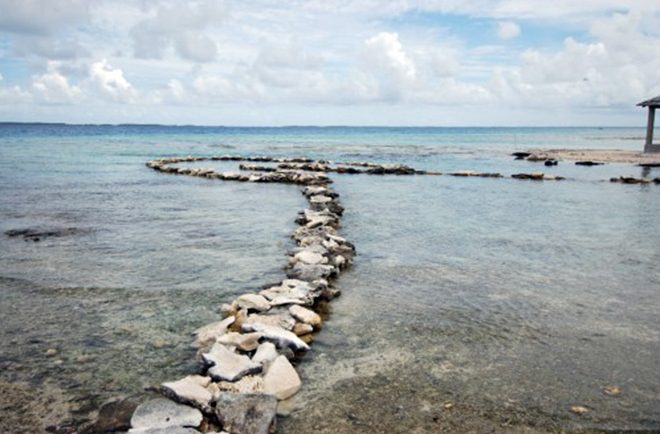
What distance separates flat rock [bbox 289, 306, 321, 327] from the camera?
26.3ft

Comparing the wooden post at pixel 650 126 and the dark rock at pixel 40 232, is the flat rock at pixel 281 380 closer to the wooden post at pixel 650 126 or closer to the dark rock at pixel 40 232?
the dark rock at pixel 40 232

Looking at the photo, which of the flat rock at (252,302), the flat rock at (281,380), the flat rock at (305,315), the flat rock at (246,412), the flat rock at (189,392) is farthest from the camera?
the flat rock at (252,302)

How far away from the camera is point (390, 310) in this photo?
862 centimetres

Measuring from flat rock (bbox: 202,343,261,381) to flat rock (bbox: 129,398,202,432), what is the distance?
2.45 feet

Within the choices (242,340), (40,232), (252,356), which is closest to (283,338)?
(252,356)

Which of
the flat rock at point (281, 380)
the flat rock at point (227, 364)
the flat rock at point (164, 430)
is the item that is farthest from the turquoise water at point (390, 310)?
the flat rock at point (164, 430)

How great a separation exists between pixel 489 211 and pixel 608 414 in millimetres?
13753

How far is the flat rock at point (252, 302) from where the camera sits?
8.45 meters

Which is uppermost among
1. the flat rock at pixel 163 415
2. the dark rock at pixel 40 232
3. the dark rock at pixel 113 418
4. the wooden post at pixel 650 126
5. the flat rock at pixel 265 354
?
the wooden post at pixel 650 126

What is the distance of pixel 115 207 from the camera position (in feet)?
63.6

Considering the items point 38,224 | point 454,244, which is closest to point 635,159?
point 454,244

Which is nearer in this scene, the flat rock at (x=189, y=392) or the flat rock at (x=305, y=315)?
the flat rock at (x=189, y=392)

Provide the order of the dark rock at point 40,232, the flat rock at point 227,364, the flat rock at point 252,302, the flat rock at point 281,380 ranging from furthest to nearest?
1. the dark rock at point 40,232
2. the flat rock at point 252,302
3. the flat rock at point 227,364
4. the flat rock at point 281,380

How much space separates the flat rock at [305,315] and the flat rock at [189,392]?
2175 mm
